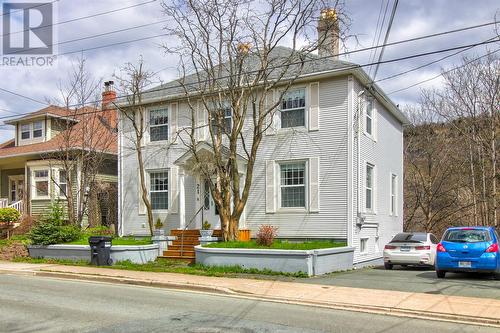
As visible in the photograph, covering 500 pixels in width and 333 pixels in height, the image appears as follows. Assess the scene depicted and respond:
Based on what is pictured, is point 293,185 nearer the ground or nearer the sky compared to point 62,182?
nearer the ground

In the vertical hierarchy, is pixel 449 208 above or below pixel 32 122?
below

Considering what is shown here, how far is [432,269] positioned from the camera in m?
18.5

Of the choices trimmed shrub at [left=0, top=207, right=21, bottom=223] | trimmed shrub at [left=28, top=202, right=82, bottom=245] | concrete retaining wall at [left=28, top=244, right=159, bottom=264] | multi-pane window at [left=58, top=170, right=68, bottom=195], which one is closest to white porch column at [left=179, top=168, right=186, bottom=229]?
concrete retaining wall at [left=28, top=244, right=159, bottom=264]

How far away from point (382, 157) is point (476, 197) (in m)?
13.7

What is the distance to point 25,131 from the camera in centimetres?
3127

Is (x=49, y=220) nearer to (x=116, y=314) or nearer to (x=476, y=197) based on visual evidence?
(x=116, y=314)

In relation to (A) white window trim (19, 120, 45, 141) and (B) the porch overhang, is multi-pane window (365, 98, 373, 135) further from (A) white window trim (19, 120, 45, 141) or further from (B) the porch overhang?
(A) white window trim (19, 120, 45, 141)

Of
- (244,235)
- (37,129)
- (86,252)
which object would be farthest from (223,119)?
(37,129)

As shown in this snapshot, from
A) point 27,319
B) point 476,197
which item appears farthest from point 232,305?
point 476,197

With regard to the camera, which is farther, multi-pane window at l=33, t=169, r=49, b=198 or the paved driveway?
multi-pane window at l=33, t=169, r=49, b=198

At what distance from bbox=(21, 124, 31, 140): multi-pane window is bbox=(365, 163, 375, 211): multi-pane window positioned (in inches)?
824

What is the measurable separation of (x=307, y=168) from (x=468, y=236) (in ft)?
22.0

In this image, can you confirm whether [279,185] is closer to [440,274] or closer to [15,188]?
[440,274]

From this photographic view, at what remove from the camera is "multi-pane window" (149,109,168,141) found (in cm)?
2288
